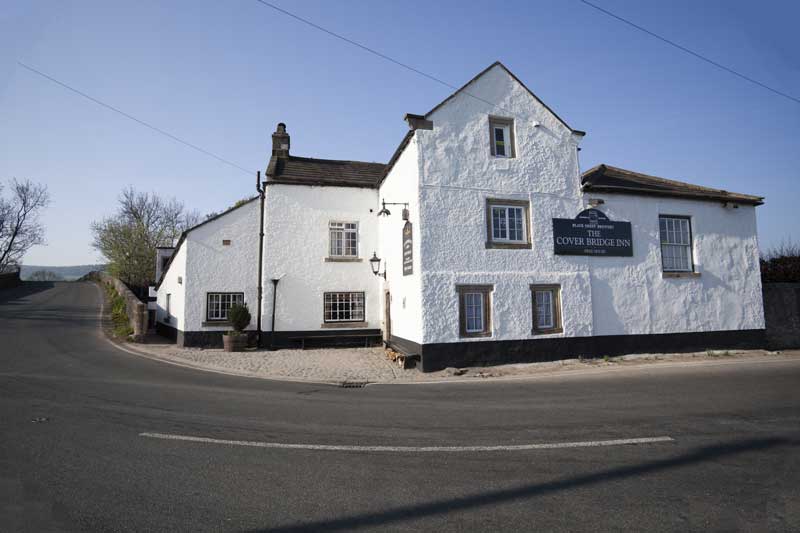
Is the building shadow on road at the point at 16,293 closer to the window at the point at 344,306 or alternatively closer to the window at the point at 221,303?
the window at the point at 221,303

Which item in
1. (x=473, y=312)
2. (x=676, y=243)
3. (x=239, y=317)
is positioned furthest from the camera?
(x=239, y=317)

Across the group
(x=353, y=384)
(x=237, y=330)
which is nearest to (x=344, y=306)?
(x=237, y=330)

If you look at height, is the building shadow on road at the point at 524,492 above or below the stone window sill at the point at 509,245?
below

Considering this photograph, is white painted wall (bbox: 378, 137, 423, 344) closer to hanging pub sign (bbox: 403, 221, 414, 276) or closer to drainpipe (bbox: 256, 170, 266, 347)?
hanging pub sign (bbox: 403, 221, 414, 276)

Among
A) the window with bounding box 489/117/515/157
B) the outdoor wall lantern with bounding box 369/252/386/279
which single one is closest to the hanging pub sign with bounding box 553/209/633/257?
the window with bounding box 489/117/515/157

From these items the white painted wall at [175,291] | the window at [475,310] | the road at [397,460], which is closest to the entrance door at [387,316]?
→ the window at [475,310]

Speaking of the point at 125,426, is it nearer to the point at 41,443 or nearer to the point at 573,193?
the point at 41,443

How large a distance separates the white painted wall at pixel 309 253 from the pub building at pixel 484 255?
0.06m

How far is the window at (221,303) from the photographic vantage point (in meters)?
17.8

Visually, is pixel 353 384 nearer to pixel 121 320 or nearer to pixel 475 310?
pixel 475 310

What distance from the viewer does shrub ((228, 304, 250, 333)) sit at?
55.0ft

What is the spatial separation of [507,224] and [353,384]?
291 inches

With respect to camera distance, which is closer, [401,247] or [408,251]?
[408,251]

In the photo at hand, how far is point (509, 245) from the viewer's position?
1406 centimetres
